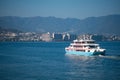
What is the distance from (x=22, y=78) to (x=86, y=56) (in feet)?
105

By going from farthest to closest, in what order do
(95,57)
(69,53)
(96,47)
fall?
(69,53), (96,47), (95,57)

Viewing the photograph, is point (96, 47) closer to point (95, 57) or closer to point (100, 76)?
point (95, 57)

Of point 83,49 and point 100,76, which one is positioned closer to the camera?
point 100,76

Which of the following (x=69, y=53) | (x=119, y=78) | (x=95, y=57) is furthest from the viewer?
(x=69, y=53)

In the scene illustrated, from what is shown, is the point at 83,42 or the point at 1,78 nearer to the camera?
the point at 1,78

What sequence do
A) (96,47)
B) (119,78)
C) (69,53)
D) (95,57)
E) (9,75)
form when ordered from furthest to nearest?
(69,53) < (96,47) < (95,57) < (9,75) < (119,78)

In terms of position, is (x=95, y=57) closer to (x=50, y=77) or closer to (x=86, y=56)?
(x=86, y=56)

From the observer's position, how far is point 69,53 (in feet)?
263

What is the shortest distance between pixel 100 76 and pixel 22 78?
31.1 feet

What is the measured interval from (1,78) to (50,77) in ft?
18.9

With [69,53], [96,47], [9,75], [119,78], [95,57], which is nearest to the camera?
[119,78]

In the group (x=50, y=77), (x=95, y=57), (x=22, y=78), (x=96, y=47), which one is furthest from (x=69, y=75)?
(x=96, y=47)

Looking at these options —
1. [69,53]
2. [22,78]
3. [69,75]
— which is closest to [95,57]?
[69,53]

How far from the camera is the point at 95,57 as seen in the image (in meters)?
65.6
